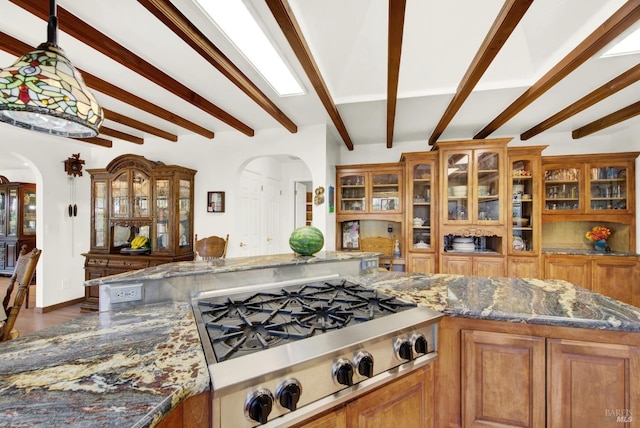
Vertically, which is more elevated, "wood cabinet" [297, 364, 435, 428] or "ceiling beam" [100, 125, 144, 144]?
"ceiling beam" [100, 125, 144, 144]

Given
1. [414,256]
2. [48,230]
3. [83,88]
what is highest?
[83,88]

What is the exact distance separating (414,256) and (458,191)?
103 cm

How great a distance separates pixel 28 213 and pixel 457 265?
333 inches

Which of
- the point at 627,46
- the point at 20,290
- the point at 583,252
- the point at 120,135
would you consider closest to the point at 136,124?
the point at 120,135

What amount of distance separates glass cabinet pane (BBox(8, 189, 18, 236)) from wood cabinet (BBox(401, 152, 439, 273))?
25.8 feet

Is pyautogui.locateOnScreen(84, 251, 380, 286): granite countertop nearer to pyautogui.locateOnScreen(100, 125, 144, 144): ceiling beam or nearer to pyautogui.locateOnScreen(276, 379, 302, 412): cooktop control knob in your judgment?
pyautogui.locateOnScreen(276, 379, 302, 412): cooktop control knob

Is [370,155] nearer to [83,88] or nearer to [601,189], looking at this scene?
[601,189]

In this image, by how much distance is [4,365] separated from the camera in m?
0.78

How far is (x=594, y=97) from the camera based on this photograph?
2684 millimetres

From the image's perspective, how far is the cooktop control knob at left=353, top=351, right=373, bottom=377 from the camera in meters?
0.98

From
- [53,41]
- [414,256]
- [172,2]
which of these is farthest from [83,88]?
[414,256]

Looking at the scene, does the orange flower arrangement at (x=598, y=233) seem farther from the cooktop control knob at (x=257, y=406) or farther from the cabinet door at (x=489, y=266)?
the cooktop control knob at (x=257, y=406)

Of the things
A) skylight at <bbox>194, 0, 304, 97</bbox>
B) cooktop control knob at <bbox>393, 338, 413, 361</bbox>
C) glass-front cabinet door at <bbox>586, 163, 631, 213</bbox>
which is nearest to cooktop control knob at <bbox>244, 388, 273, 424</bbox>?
cooktop control knob at <bbox>393, 338, 413, 361</bbox>

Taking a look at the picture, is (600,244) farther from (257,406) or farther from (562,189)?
Result: (257,406)
